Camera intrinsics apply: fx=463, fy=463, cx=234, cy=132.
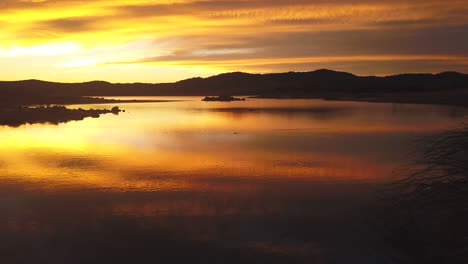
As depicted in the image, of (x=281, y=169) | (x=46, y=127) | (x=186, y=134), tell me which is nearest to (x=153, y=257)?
(x=281, y=169)

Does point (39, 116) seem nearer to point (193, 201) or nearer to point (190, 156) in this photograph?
point (190, 156)

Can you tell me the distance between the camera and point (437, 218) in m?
8.82

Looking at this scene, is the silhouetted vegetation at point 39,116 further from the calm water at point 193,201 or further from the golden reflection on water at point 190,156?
the calm water at point 193,201

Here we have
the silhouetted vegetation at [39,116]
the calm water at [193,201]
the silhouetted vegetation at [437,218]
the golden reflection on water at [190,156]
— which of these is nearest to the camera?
the silhouetted vegetation at [437,218]

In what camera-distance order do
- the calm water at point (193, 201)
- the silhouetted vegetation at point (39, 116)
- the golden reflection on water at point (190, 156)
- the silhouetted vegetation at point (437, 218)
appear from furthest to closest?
the silhouetted vegetation at point (39, 116) → the golden reflection on water at point (190, 156) → the calm water at point (193, 201) → the silhouetted vegetation at point (437, 218)

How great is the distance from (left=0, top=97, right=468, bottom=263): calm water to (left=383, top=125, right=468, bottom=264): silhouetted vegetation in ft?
1.77

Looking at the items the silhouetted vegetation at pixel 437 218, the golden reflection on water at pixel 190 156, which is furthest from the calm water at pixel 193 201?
the silhouetted vegetation at pixel 437 218

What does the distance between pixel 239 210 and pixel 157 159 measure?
946cm

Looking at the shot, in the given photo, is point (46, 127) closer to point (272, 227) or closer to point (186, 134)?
point (186, 134)

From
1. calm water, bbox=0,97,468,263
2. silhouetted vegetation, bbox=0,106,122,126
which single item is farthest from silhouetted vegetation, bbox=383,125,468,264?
silhouetted vegetation, bbox=0,106,122,126

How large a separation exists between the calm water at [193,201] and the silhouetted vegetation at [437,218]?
1.77ft

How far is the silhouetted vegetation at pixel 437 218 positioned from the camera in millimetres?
8281

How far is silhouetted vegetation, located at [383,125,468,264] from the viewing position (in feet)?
27.2

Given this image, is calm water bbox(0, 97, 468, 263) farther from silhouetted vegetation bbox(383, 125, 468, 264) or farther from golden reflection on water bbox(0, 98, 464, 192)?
silhouetted vegetation bbox(383, 125, 468, 264)
